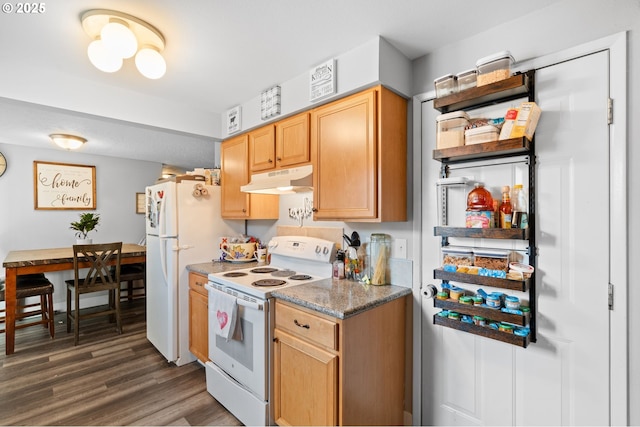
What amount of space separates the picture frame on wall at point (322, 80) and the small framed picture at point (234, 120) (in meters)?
0.96

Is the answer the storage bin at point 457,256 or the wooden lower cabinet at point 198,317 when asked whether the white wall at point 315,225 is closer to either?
the storage bin at point 457,256

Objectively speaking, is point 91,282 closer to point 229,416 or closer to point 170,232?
point 170,232

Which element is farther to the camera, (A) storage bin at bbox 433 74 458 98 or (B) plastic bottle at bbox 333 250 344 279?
(B) plastic bottle at bbox 333 250 344 279

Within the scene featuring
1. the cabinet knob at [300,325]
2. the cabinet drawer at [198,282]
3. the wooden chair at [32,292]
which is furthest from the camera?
the wooden chair at [32,292]

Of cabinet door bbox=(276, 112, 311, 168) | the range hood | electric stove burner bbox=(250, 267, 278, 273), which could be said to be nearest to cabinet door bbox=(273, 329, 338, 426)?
electric stove burner bbox=(250, 267, 278, 273)

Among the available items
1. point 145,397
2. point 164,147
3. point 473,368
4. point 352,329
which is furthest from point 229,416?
point 164,147

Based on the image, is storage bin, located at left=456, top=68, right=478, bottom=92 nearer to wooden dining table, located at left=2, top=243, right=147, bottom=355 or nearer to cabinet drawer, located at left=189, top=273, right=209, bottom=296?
cabinet drawer, located at left=189, top=273, right=209, bottom=296

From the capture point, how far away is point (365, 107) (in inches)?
70.7

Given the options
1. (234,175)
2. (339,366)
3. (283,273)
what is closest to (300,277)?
(283,273)

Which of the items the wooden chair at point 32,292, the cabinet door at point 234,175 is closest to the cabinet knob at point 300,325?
the cabinet door at point 234,175

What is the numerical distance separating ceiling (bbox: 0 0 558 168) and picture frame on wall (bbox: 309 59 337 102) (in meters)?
0.06

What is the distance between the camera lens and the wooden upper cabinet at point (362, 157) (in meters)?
1.77

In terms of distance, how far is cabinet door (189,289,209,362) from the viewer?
2527 millimetres

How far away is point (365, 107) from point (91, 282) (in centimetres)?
370
